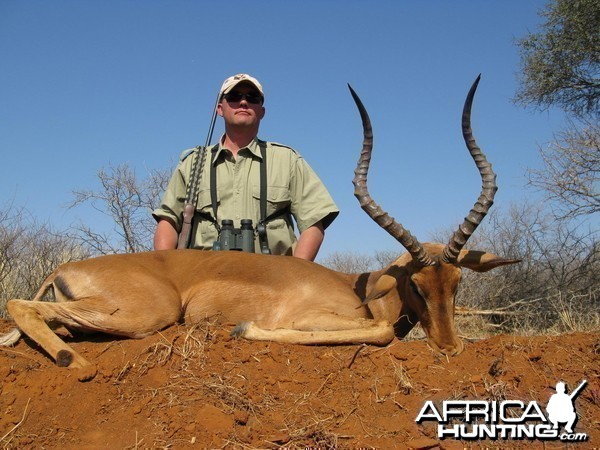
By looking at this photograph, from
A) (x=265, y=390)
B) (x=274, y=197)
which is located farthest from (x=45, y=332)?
(x=274, y=197)

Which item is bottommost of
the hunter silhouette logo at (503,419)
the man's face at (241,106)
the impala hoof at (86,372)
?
the impala hoof at (86,372)

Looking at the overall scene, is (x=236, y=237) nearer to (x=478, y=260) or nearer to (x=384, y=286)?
(x=384, y=286)

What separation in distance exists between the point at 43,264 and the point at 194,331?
5657mm

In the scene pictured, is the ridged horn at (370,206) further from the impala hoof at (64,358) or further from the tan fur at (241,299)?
the impala hoof at (64,358)

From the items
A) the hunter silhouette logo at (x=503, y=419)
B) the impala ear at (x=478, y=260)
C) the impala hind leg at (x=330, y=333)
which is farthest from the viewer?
the impala ear at (x=478, y=260)

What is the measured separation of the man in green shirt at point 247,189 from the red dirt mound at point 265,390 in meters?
2.65

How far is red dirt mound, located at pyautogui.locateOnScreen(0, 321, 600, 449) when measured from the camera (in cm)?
341

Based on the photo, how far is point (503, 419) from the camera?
3629 mm

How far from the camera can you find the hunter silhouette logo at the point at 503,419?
3.54 metres

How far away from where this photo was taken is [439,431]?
3520mm

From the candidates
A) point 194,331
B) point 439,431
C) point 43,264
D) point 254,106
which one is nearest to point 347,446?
point 439,431

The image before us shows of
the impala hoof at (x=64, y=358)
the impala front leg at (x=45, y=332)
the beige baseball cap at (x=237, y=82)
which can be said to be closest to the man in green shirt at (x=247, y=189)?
the beige baseball cap at (x=237, y=82)

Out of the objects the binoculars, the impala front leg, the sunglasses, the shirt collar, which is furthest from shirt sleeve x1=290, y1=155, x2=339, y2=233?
the impala front leg

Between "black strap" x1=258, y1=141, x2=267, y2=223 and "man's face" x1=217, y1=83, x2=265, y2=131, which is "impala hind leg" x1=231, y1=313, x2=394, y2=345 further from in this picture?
"man's face" x1=217, y1=83, x2=265, y2=131
